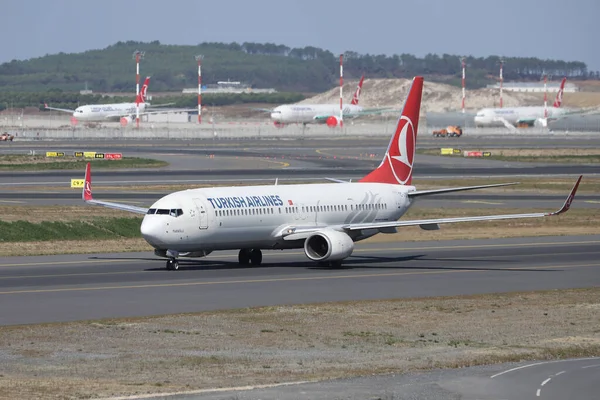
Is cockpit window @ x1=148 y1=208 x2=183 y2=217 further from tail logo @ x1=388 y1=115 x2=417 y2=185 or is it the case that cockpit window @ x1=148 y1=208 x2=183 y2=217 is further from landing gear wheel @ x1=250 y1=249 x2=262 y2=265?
tail logo @ x1=388 y1=115 x2=417 y2=185

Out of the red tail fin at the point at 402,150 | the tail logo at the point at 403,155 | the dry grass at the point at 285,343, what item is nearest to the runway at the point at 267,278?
the dry grass at the point at 285,343

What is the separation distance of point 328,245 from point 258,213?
355cm

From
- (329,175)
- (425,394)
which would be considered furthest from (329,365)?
(329,175)

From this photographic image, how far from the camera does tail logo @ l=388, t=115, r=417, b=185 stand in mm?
61797

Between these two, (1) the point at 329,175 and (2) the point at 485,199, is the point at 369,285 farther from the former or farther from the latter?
(1) the point at 329,175

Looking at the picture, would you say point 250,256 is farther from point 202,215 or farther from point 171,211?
point 171,211

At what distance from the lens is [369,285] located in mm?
48781

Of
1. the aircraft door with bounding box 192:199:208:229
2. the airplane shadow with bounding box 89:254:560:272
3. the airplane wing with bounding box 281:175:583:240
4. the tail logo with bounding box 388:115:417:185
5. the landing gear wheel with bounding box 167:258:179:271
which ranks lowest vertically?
the airplane shadow with bounding box 89:254:560:272

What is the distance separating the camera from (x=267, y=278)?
A: 166ft

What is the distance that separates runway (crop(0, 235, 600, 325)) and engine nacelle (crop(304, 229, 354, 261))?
0.71 metres

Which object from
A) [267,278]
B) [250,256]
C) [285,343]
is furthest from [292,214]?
[285,343]

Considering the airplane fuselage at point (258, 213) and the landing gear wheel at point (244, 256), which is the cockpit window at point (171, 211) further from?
the landing gear wheel at point (244, 256)

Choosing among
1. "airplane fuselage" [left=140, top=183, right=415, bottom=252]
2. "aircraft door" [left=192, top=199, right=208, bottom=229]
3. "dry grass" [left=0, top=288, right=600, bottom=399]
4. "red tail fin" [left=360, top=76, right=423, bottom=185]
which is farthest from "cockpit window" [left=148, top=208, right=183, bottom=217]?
"red tail fin" [left=360, top=76, right=423, bottom=185]

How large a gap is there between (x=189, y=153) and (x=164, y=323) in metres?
113
